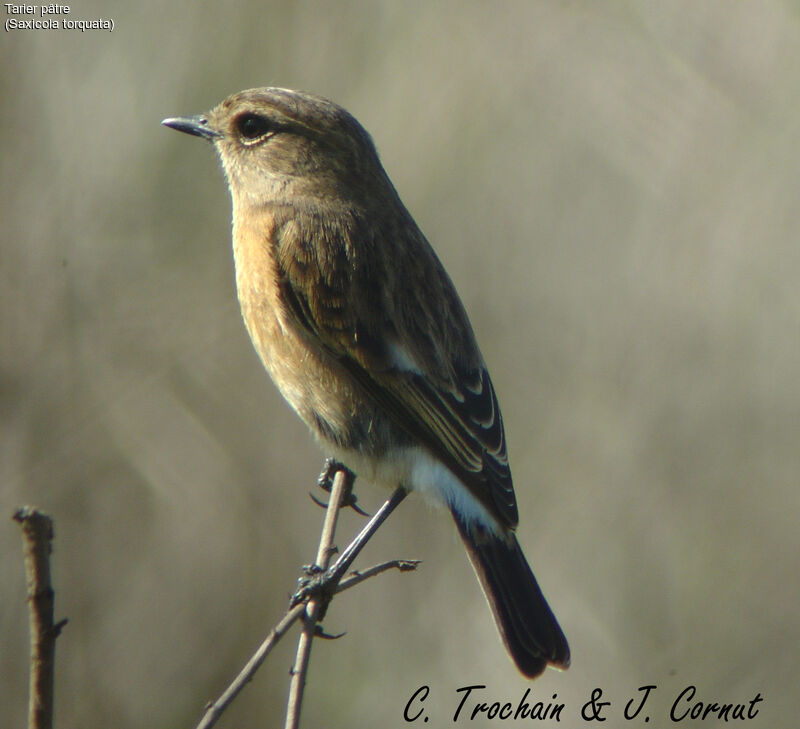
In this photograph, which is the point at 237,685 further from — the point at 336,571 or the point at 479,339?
the point at 479,339

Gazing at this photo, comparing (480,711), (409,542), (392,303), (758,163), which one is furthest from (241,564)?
(758,163)

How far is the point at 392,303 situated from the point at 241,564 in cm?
157

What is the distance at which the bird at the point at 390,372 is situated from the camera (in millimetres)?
3539

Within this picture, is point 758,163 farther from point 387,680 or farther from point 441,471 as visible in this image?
point 387,680

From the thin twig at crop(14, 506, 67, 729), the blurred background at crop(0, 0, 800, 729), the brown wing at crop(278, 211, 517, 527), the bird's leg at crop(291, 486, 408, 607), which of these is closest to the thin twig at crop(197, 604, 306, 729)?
the thin twig at crop(14, 506, 67, 729)

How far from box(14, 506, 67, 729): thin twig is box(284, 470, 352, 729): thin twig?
71cm

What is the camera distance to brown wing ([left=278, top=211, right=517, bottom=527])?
3.51m

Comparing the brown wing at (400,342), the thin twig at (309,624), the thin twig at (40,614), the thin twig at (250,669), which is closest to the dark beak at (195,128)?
the brown wing at (400,342)

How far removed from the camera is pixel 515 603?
11.7ft

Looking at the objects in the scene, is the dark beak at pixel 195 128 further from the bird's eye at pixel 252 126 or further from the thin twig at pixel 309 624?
the thin twig at pixel 309 624

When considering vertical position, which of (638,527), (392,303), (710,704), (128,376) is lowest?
(710,704)

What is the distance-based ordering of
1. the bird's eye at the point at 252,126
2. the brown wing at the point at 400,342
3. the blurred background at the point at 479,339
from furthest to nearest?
the blurred background at the point at 479,339
the bird's eye at the point at 252,126
the brown wing at the point at 400,342

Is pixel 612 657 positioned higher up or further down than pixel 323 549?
further down

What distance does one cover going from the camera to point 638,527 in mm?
4695
